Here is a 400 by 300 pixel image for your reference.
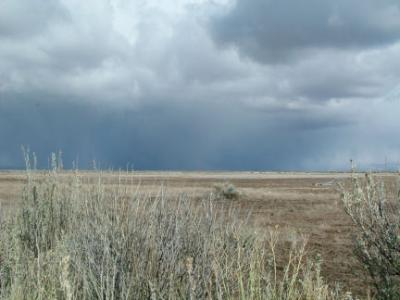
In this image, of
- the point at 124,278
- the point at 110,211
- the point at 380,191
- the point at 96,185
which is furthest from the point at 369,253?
the point at 96,185

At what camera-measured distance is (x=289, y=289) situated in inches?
242

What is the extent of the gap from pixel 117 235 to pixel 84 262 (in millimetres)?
705

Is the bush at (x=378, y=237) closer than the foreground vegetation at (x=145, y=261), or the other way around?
the foreground vegetation at (x=145, y=261)

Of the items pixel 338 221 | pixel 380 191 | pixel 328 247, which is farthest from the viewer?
pixel 338 221

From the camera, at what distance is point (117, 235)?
23.5ft

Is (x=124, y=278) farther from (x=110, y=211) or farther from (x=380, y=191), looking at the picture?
(x=380, y=191)

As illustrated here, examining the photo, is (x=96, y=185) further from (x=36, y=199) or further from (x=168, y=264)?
(x=168, y=264)

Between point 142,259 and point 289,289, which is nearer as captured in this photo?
point 289,289

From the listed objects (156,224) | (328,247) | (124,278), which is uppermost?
(156,224)

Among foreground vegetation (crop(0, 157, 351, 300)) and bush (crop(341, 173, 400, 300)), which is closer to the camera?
foreground vegetation (crop(0, 157, 351, 300))

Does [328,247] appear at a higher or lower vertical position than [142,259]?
lower

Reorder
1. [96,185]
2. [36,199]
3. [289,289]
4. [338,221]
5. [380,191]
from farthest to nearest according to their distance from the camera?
[338,221], [36,199], [96,185], [380,191], [289,289]

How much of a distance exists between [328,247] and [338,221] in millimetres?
7786

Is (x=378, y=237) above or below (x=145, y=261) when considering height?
above
